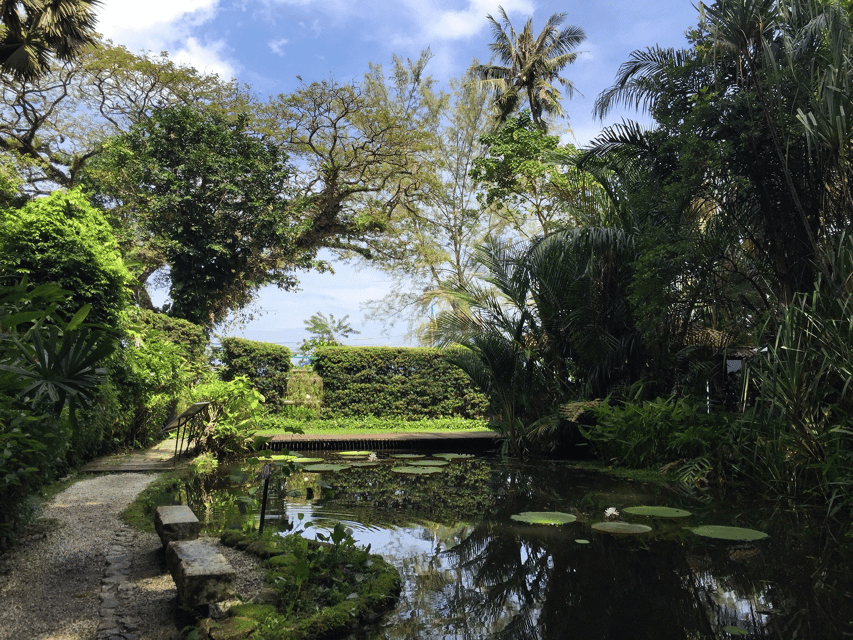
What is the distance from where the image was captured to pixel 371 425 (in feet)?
44.5

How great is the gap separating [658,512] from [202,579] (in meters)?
3.65

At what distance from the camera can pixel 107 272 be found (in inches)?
256

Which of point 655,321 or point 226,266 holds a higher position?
point 226,266

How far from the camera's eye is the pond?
9.12ft

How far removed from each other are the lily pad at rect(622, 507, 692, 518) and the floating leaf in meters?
2.30

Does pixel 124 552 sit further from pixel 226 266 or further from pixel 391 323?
pixel 391 323

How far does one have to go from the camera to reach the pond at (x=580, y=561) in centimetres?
278

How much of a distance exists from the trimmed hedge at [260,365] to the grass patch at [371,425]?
0.68m

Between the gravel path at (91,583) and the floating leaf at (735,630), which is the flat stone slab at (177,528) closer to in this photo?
the gravel path at (91,583)

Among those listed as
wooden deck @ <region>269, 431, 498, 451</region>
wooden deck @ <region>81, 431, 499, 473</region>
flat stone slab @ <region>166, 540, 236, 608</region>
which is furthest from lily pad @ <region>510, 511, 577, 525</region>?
wooden deck @ <region>269, 431, 498, 451</region>

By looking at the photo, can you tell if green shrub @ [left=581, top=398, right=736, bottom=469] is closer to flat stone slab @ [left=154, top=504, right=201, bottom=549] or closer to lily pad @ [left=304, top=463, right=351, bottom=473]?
lily pad @ [left=304, top=463, right=351, bottom=473]

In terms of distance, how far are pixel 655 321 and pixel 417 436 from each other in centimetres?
525

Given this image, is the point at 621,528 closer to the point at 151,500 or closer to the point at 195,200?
the point at 151,500

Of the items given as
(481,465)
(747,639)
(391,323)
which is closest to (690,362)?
(481,465)
